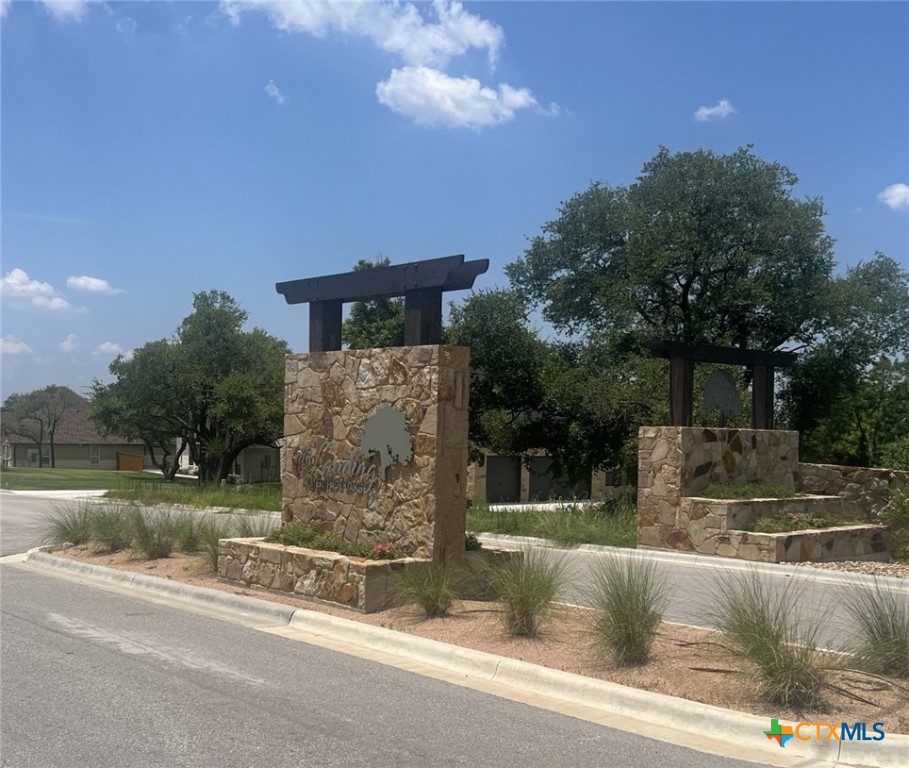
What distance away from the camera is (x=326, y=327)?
1325 centimetres

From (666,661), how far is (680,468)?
33.9 feet

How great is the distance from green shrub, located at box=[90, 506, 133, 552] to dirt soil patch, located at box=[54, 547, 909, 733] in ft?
14.9

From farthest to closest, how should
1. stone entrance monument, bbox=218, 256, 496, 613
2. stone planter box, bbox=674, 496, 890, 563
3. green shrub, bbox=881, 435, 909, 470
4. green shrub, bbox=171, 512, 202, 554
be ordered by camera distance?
green shrub, bbox=881, 435, 909, 470 → stone planter box, bbox=674, 496, 890, 563 → green shrub, bbox=171, 512, 202, 554 → stone entrance monument, bbox=218, 256, 496, 613

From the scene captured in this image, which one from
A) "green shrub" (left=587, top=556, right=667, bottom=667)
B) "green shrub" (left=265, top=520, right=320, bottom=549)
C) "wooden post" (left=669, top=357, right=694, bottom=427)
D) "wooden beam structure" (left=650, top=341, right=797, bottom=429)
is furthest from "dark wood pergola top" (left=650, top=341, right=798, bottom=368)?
"green shrub" (left=587, top=556, right=667, bottom=667)

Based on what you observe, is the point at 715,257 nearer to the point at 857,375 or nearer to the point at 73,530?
the point at 857,375

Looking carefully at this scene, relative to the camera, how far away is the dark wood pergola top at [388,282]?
11102mm

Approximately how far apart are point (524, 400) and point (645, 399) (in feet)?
17.6

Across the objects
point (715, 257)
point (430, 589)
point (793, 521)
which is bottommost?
point (430, 589)

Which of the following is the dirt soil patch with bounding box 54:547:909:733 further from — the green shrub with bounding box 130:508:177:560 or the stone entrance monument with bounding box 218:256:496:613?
the green shrub with bounding box 130:508:177:560

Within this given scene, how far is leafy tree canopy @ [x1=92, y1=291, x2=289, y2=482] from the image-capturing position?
1652 inches

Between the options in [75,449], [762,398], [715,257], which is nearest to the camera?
[762,398]

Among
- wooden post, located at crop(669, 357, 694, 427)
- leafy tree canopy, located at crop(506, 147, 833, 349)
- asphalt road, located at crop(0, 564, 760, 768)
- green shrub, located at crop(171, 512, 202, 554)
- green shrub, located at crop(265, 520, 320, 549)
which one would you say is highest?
leafy tree canopy, located at crop(506, 147, 833, 349)

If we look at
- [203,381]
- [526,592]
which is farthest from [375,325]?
[526,592]

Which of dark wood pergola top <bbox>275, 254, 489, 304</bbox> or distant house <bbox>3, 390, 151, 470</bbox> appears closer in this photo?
dark wood pergola top <bbox>275, 254, 489, 304</bbox>
